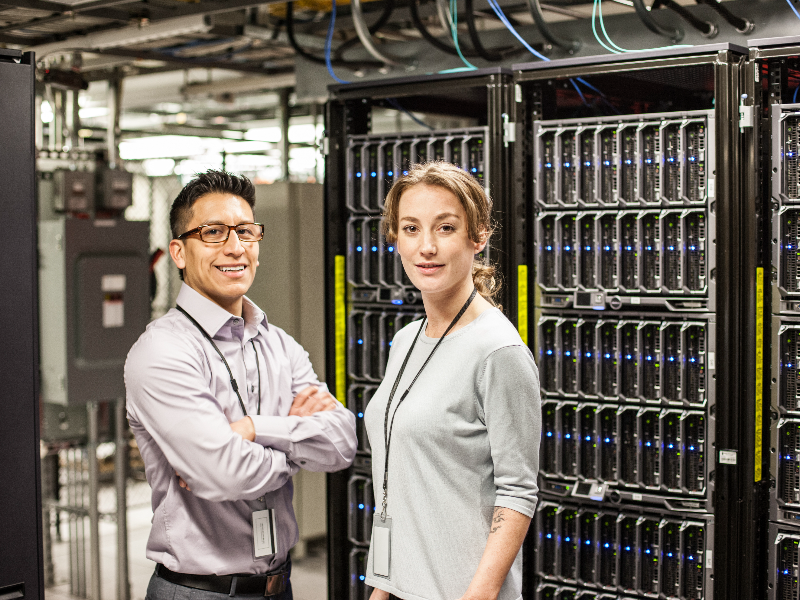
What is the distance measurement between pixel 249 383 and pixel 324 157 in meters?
2.03

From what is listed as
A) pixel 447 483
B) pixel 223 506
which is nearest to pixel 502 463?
pixel 447 483

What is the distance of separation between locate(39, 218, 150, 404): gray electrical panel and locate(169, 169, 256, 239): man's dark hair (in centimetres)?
313

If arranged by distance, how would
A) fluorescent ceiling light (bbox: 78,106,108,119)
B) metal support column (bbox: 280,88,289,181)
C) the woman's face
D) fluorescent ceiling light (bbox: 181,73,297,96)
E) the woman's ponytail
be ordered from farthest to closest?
fluorescent ceiling light (bbox: 78,106,108,119)
metal support column (bbox: 280,88,289,181)
fluorescent ceiling light (bbox: 181,73,297,96)
the woman's ponytail
the woman's face

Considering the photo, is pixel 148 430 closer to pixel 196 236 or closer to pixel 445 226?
pixel 196 236

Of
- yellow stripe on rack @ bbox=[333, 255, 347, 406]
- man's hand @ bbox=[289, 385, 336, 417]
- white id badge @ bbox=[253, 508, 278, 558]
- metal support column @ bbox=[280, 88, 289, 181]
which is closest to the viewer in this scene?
white id badge @ bbox=[253, 508, 278, 558]

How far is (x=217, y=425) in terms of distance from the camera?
237 cm

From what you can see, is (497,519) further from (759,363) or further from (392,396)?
(759,363)

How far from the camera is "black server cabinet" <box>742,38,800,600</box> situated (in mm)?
3377

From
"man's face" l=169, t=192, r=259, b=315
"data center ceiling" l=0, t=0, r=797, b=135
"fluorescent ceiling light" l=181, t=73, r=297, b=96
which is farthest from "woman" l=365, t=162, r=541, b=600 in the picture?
"fluorescent ceiling light" l=181, t=73, r=297, b=96

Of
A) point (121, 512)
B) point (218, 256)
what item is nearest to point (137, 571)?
point (121, 512)

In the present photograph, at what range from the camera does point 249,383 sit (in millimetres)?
2613

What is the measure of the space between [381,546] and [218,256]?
91cm

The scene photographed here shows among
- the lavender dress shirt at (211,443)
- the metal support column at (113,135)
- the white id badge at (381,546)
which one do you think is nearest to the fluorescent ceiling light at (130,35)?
the metal support column at (113,135)

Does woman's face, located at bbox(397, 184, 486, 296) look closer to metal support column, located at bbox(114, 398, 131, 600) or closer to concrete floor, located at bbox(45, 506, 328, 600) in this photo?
metal support column, located at bbox(114, 398, 131, 600)
